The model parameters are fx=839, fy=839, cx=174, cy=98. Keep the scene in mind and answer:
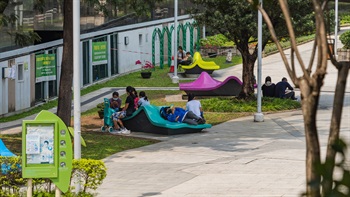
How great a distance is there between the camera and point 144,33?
48469 millimetres

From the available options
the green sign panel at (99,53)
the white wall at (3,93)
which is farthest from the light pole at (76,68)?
the green sign panel at (99,53)

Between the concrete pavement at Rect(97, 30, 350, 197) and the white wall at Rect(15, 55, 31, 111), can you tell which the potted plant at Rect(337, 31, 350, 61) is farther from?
the white wall at Rect(15, 55, 31, 111)

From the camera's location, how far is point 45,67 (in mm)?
32594

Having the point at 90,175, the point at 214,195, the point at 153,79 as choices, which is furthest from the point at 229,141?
the point at 153,79

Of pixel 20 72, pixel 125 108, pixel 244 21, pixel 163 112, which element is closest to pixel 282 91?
pixel 244 21

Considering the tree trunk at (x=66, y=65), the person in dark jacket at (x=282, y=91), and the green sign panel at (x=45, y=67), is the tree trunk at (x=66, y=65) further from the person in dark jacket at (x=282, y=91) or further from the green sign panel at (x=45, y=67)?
the person in dark jacket at (x=282, y=91)

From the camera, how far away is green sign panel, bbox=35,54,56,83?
31.8m

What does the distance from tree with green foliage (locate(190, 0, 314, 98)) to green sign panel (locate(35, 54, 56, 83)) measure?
20.3ft

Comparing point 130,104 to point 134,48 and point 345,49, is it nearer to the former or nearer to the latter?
point 134,48

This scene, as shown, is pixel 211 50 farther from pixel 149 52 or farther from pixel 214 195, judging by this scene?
pixel 214 195

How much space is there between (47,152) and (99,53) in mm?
27859

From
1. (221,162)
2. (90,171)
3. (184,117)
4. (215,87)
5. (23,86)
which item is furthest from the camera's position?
(215,87)

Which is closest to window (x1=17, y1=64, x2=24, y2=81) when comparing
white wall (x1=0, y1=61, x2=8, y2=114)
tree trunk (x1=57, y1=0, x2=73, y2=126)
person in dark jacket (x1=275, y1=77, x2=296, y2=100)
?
white wall (x1=0, y1=61, x2=8, y2=114)

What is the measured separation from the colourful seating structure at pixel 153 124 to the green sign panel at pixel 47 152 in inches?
422
